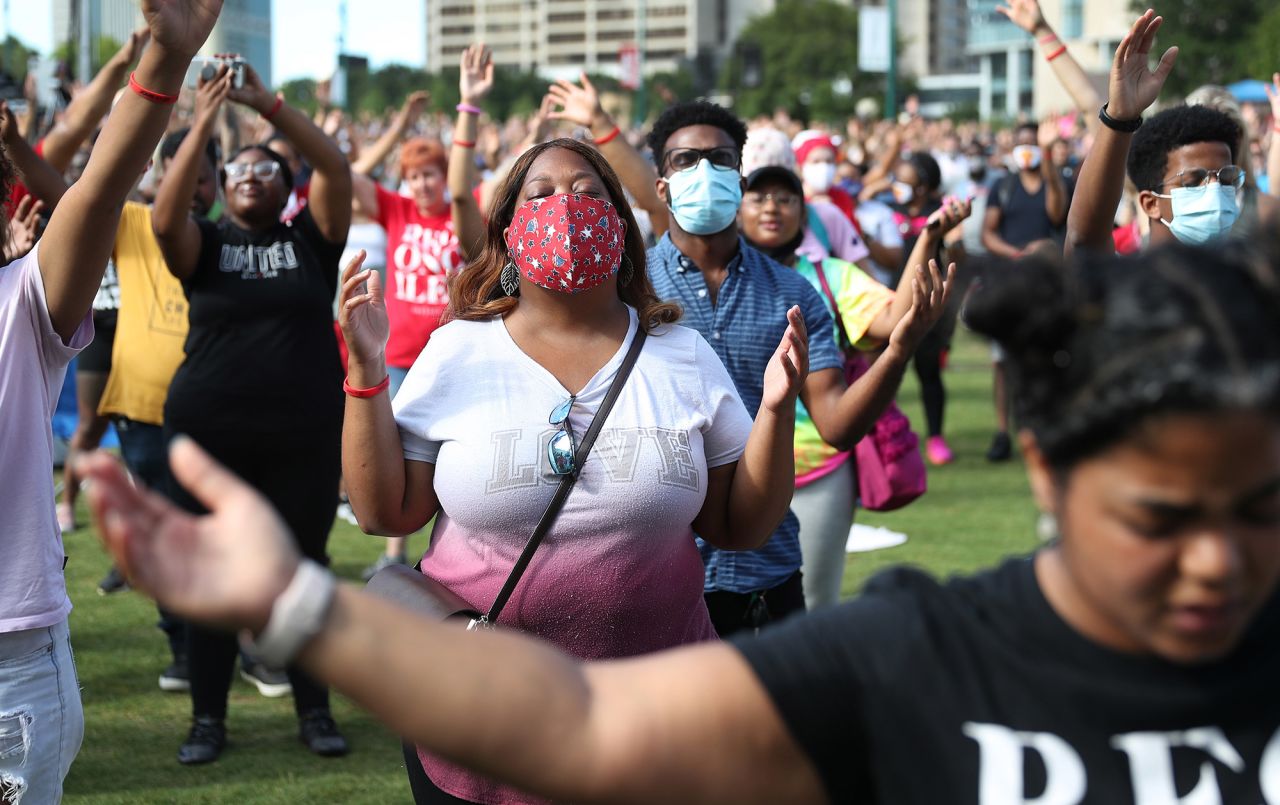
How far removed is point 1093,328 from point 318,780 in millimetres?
4375

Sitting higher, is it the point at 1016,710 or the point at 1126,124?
the point at 1126,124

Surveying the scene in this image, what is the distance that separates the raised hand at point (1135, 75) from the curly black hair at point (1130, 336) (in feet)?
8.73

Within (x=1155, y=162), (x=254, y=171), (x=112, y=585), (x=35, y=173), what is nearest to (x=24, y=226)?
(x=35, y=173)

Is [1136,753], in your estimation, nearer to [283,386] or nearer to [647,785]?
[647,785]

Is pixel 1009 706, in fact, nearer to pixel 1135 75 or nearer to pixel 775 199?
pixel 1135 75

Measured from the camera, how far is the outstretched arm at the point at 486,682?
1.59 meters

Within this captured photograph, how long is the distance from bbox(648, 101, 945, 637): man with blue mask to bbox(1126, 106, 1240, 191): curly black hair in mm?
1087

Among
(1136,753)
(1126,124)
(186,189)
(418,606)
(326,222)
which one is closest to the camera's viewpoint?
(1136,753)

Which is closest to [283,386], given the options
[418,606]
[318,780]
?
[318,780]

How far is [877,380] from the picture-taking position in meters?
4.04

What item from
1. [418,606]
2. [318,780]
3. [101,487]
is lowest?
[318,780]

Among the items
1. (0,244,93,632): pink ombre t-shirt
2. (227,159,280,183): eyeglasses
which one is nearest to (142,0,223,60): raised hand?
(0,244,93,632): pink ombre t-shirt

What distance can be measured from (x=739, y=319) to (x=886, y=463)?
3.92 feet

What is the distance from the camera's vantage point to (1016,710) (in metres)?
1.74
